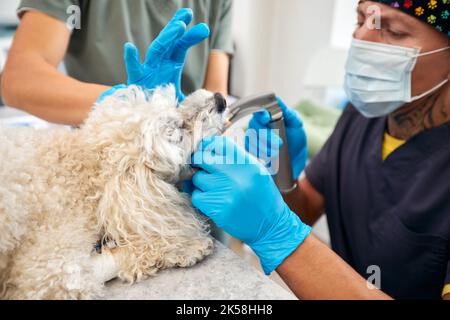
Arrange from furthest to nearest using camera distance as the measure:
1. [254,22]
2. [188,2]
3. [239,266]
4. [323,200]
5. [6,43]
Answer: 1. [254,22]
2. [6,43]
3. [323,200]
4. [188,2]
5. [239,266]

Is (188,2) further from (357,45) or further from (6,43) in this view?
(6,43)

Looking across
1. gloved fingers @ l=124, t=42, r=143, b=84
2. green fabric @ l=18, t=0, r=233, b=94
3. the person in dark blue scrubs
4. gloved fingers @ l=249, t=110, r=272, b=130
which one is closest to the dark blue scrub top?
the person in dark blue scrubs

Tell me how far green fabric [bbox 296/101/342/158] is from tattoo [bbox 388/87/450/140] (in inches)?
35.9

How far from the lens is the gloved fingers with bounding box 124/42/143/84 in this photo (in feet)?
2.59

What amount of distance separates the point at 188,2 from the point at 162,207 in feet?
2.12

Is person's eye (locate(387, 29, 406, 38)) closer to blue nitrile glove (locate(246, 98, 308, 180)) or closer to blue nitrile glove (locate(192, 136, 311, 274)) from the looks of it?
blue nitrile glove (locate(246, 98, 308, 180))

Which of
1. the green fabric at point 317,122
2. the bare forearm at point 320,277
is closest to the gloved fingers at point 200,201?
the bare forearm at point 320,277

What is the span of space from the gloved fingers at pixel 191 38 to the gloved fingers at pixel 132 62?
9 cm

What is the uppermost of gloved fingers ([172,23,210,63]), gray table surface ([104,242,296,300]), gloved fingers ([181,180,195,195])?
gloved fingers ([172,23,210,63])

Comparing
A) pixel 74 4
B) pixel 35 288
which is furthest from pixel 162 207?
pixel 74 4

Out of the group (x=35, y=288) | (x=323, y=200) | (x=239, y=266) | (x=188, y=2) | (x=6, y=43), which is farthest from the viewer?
(x=6, y=43)

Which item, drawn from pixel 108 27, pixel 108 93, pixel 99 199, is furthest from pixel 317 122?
pixel 99 199

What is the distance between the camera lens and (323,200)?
1.41 m
